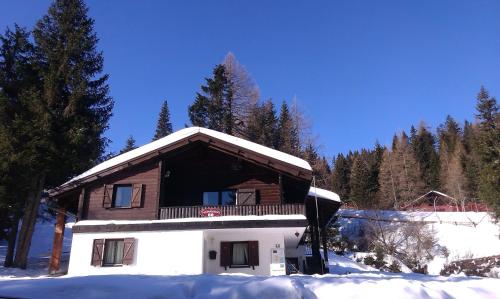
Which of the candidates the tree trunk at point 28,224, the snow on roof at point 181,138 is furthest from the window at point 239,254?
the tree trunk at point 28,224

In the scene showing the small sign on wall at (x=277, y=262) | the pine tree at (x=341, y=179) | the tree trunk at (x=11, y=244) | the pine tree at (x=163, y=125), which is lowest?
the small sign on wall at (x=277, y=262)

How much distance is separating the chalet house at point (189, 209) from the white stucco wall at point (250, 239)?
45 millimetres

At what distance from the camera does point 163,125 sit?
53594 millimetres

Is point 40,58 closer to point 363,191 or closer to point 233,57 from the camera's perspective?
point 233,57

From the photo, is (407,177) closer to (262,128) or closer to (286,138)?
(286,138)

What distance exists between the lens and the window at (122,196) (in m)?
18.6

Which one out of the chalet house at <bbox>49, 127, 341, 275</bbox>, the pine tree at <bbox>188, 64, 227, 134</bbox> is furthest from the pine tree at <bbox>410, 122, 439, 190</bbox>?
the chalet house at <bbox>49, 127, 341, 275</bbox>

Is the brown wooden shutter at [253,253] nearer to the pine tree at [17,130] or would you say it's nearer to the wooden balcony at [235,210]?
the wooden balcony at [235,210]

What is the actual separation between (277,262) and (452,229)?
29551 millimetres

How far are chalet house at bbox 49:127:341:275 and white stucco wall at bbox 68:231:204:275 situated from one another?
0.04m

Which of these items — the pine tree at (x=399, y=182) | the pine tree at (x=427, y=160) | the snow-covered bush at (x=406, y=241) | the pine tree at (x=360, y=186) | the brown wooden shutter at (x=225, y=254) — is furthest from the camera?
the pine tree at (x=427, y=160)

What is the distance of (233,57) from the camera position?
40875mm

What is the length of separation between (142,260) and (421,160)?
5600 cm

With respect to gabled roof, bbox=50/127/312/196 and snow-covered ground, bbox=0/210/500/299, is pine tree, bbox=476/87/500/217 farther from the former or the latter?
snow-covered ground, bbox=0/210/500/299
